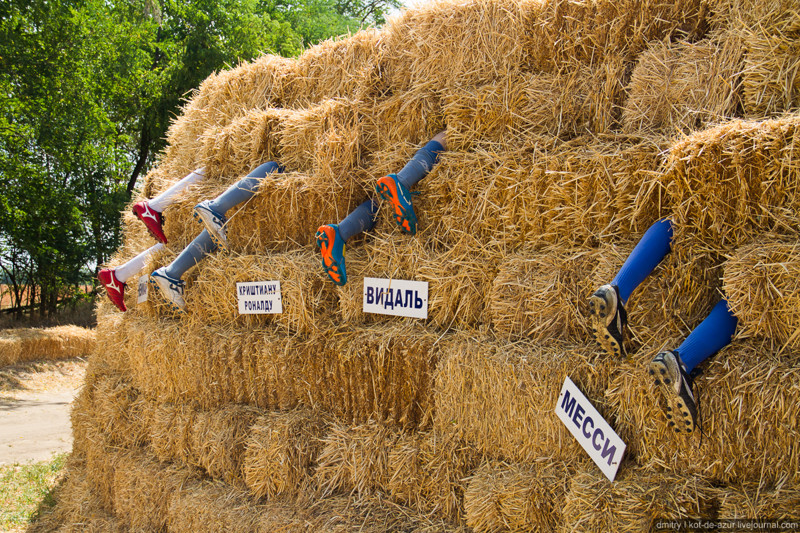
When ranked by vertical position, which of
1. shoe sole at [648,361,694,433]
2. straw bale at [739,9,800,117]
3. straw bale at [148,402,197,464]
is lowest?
straw bale at [148,402,197,464]

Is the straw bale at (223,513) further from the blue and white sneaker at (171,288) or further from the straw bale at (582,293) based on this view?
the straw bale at (582,293)

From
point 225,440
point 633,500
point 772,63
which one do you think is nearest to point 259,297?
point 225,440

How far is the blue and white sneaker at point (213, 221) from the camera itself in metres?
4.00

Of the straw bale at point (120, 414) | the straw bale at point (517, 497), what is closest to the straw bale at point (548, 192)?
the straw bale at point (517, 497)

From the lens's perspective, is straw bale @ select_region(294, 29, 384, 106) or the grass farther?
the grass

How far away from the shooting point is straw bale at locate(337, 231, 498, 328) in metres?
3.04

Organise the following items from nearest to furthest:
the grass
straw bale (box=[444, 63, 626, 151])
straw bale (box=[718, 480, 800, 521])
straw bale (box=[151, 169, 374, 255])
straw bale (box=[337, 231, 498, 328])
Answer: straw bale (box=[718, 480, 800, 521]) → straw bale (box=[444, 63, 626, 151]) → straw bale (box=[337, 231, 498, 328]) → straw bale (box=[151, 169, 374, 255]) → the grass

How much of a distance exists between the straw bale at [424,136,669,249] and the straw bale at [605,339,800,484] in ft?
2.20

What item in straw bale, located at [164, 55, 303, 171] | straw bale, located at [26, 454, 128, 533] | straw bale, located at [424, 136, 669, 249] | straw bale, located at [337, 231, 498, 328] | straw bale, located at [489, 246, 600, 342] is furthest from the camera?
straw bale, located at [26, 454, 128, 533]

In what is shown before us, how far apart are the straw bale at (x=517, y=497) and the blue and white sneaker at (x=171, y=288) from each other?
271 centimetres

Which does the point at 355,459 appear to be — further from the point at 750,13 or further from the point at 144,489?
the point at 750,13

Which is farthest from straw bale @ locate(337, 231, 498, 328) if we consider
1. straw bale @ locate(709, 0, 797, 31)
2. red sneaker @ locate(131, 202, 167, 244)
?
red sneaker @ locate(131, 202, 167, 244)

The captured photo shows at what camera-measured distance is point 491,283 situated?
2.99 m

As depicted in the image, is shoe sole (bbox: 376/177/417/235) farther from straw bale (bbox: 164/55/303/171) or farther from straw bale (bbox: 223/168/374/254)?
straw bale (bbox: 164/55/303/171)
